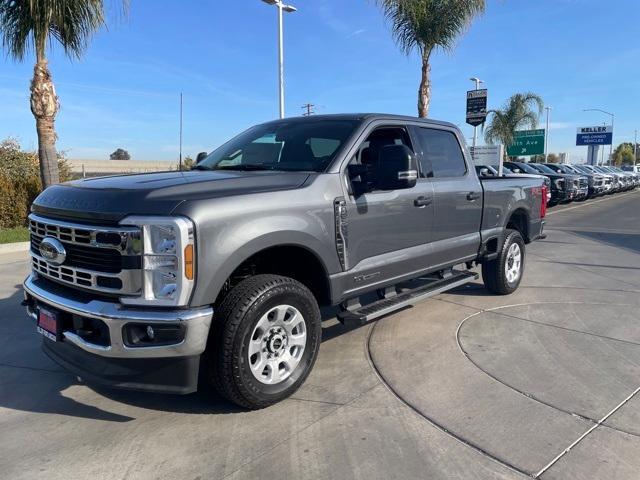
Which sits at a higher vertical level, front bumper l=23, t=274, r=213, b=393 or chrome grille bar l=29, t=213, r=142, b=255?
chrome grille bar l=29, t=213, r=142, b=255

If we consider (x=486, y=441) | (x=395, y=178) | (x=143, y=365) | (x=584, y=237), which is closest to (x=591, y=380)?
(x=486, y=441)

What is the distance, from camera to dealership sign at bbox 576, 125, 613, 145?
5684 cm

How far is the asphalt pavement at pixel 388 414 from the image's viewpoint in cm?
295

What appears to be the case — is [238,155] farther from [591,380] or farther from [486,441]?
[591,380]

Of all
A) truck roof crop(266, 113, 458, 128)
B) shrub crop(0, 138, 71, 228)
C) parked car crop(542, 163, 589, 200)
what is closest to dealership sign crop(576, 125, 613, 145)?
parked car crop(542, 163, 589, 200)

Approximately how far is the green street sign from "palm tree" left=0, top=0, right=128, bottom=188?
1194 inches

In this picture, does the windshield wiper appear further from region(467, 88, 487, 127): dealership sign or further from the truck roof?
region(467, 88, 487, 127): dealership sign

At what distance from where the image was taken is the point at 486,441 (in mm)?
3168

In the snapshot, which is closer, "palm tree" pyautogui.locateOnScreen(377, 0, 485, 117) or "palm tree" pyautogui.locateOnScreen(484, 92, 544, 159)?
"palm tree" pyautogui.locateOnScreen(377, 0, 485, 117)

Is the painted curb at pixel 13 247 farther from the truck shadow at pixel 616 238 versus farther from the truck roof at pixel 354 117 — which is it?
the truck shadow at pixel 616 238

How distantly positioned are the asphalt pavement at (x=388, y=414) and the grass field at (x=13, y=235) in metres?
5.72

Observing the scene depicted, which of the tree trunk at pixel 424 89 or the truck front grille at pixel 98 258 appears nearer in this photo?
the truck front grille at pixel 98 258

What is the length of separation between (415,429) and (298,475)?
33.7 inches

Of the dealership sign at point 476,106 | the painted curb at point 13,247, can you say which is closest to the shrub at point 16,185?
the painted curb at point 13,247
